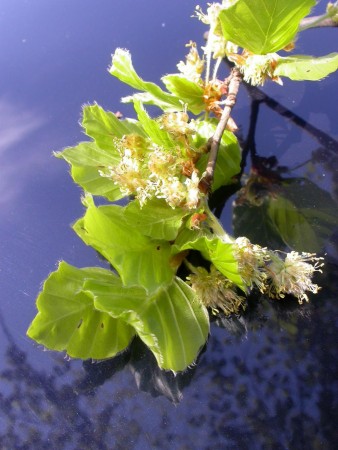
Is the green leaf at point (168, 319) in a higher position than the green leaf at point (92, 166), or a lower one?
lower

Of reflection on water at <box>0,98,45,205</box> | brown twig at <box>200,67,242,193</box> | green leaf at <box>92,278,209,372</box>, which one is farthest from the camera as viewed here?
reflection on water at <box>0,98,45,205</box>

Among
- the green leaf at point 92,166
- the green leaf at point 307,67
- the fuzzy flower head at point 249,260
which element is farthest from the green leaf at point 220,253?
the green leaf at point 307,67

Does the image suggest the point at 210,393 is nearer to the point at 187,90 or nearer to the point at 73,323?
the point at 73,323

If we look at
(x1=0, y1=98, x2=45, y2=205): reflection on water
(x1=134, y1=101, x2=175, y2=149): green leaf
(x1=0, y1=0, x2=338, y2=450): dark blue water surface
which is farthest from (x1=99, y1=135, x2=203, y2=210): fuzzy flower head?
(x1=0, y1=98, x2=45, y2=205): reflection on water

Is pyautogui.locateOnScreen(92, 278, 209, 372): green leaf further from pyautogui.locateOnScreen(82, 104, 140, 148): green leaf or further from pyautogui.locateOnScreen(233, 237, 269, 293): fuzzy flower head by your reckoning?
pyautogui.locateOnScreen(82, 104, 140, 148): green leaf

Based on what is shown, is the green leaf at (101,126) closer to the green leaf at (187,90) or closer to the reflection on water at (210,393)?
the green leaf at (187,90)
